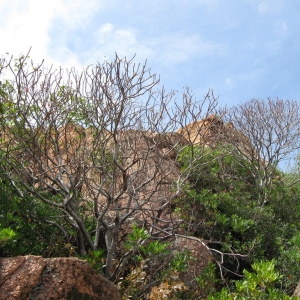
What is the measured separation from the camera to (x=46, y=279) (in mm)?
5297

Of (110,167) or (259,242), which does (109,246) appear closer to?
(110,167)

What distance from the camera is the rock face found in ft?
17.0

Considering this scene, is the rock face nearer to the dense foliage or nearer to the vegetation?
the vegetation

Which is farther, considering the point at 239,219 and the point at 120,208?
the point at 239,219

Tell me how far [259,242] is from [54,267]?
20.7ft

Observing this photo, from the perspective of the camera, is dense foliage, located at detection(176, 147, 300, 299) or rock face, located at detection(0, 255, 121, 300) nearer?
rock face, located at detection(0, 255, 121, 300)

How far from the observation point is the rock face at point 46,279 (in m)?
5.17

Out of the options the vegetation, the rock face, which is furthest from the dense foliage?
the rock face

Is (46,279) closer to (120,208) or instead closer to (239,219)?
(120,208)

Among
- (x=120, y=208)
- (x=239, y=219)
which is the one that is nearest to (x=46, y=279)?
(x=120, y=208)

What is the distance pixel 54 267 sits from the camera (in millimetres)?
5395

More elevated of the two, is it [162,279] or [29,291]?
[29,291]

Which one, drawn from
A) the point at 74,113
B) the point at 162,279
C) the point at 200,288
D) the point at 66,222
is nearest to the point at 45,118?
the point at 74,113

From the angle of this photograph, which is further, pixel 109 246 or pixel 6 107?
pixel 6 107
